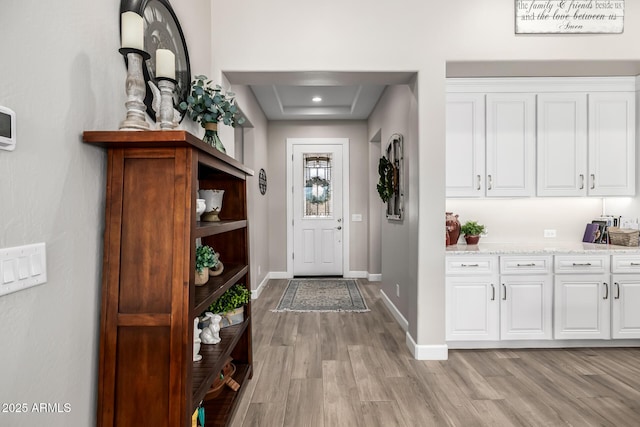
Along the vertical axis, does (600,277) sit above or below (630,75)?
below

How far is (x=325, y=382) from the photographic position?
8.01ft

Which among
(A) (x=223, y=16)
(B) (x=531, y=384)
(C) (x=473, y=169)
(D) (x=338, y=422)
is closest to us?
(D) (x=338, y=422)

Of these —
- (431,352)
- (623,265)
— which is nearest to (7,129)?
(431,352)

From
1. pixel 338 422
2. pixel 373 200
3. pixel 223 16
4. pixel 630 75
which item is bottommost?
pixel 338 422

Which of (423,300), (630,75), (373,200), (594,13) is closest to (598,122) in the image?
(630,75)

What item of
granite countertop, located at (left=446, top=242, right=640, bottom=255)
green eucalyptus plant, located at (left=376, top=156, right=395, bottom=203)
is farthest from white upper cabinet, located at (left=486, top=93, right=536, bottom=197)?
green eucalyptus plant, located at (left=376, top=156, right=395, bottom=203)

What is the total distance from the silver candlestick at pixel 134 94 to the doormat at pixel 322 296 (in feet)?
10.4

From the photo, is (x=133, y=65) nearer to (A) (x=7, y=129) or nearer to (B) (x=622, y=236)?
(A) (x=7, y=129)

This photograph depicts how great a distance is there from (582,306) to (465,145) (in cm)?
167

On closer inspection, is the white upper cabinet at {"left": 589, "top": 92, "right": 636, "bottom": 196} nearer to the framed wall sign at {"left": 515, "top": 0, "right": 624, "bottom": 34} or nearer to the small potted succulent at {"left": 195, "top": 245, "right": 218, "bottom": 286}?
the framed wall sign at {"left": 515, "top": 0, "right": 624, "bottom": 34}

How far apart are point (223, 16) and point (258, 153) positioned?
7.93 feet

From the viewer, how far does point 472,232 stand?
130 inches

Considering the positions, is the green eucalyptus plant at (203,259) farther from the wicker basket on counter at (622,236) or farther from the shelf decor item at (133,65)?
the wicker basket on counter at (622,236)

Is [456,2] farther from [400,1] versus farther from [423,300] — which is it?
[423,300]
